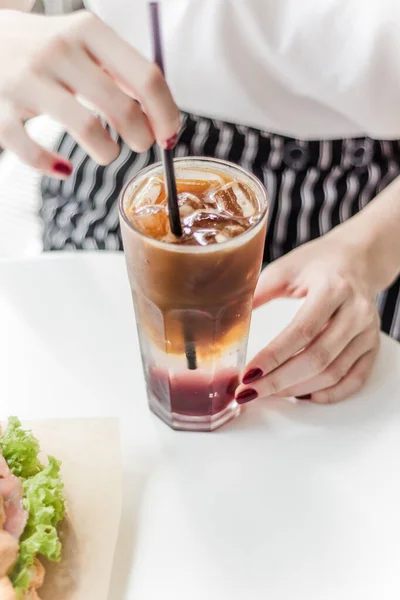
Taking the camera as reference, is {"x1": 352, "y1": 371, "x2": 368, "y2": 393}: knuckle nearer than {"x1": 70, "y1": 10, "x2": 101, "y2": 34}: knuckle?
No

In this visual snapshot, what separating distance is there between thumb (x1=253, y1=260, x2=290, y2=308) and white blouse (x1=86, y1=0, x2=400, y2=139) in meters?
0.31

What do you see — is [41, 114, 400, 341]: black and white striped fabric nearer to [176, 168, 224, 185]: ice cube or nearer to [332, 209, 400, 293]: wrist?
[332, 209, 400, 293]: wrist

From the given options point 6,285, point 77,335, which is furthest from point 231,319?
point 6,285

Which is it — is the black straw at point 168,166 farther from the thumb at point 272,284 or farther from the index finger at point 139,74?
the thumb at point 272,284

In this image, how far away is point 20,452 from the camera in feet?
2.19

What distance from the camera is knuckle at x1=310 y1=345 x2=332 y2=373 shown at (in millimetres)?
765

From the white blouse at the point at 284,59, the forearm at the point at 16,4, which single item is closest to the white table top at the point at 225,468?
the white blouse at the point at 284,59

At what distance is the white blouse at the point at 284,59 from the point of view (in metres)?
0.93

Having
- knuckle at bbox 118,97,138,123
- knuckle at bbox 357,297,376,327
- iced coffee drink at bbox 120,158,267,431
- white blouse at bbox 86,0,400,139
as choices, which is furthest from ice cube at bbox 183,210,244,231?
white blouse at bbox 86,0,400,139

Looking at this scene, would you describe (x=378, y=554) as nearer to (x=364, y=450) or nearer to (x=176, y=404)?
(x=364, y=450)

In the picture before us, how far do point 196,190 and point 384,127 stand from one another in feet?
1.54

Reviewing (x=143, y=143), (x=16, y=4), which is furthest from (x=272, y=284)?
(x=16, y=4)

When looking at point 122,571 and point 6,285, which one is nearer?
point 122,571

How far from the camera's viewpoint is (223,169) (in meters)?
0.71
